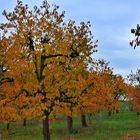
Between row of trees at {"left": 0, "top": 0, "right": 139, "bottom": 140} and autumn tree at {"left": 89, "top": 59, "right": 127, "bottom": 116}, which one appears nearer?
row of trees at {"left": 0, "top": 0, "right": 139, "bottom": 140}

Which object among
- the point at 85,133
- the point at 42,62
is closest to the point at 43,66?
the point at 42,62

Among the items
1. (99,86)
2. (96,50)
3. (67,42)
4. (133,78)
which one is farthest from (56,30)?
(133,78)

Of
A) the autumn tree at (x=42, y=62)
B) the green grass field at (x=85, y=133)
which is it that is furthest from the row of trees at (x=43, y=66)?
the green grass field at (x=85, y=133)

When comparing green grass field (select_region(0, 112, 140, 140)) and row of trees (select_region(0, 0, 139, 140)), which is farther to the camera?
green grass field (select_region(0, 112, 140, 140))

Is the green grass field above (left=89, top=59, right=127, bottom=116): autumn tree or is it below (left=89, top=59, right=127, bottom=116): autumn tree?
below

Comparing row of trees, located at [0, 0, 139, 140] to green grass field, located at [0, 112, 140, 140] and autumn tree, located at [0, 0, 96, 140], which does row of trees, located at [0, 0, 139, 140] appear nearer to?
autumn tree, located at [0, 0, 96, 140]

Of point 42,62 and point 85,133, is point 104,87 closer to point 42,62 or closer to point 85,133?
point 85,133

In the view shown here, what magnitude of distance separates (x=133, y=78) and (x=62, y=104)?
107 metres

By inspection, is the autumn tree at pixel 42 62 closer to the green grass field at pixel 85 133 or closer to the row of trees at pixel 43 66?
the row of trees at pixel 43 66

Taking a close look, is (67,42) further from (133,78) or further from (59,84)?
(133,78)

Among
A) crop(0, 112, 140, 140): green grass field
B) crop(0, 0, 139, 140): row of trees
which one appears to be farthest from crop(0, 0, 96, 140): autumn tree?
crop(0, 112, 140, 140): green grass field

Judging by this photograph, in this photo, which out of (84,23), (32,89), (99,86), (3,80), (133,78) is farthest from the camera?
(133,78)

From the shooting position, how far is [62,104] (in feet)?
120

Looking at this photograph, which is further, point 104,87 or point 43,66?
point 104,87
